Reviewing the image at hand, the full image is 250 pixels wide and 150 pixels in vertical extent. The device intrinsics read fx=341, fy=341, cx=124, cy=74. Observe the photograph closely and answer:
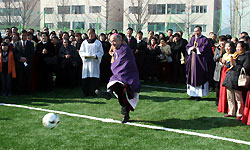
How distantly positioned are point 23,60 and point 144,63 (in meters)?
5.46

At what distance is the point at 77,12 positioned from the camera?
53250mm

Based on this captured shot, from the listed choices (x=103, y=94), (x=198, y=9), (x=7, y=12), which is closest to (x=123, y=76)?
(x=103, y=94)

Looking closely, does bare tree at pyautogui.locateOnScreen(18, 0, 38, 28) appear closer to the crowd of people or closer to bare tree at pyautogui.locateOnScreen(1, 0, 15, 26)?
bare tree at pyautogui.locateOnScreen(1, 0, 15, 26)

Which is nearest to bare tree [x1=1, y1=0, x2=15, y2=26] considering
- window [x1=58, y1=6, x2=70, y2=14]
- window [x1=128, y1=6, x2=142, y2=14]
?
window [x1=58, y1=6, x2=70, y2=14]

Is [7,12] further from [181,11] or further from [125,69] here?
[125,69]

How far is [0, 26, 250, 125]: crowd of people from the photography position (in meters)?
8.47

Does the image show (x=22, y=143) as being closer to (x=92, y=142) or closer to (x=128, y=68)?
(x=92, y=142)

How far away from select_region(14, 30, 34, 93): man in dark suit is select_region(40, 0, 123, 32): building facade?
3624 cm

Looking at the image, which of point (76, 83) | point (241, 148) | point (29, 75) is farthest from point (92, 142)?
point (76, 83)

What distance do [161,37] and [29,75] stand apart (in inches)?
236

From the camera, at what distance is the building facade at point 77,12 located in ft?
161

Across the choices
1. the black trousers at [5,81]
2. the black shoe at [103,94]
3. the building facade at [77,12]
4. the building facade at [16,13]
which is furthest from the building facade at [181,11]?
the black shoe at [103,94]

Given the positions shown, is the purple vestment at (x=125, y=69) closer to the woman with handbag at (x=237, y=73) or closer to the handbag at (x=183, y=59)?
the woman with handbag at (x=237, y=73)

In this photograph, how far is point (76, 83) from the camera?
13633mm
